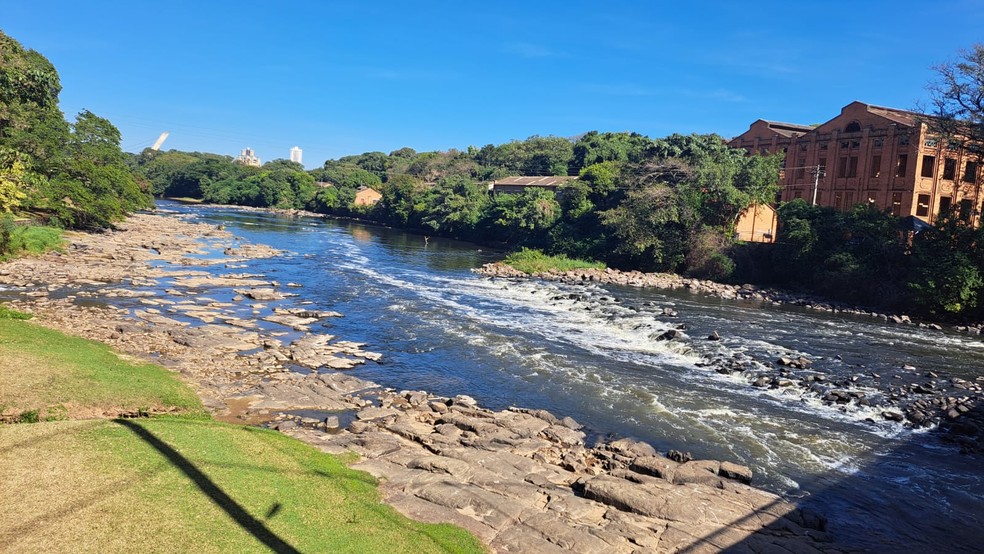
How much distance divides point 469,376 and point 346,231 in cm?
6439

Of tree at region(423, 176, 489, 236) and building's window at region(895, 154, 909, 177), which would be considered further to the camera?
tree at region(423, 176, 489, 236)

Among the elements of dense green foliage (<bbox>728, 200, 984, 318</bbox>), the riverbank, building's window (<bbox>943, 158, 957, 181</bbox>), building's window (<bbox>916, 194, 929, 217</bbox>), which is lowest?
the riverbank

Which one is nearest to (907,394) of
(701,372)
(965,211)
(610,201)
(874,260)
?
(701,372)

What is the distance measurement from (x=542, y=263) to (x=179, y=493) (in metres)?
43.1

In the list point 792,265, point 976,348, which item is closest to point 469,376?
point 976,348

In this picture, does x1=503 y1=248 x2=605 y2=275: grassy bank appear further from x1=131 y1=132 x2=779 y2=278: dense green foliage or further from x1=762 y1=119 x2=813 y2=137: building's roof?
x1=762 y1=119 x2=813 y2=137: building's roof

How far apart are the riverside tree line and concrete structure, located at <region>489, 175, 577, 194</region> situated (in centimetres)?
378

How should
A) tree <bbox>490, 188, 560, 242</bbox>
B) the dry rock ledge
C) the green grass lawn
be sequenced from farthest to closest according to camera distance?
tree <bbox>490, 188, 560, 242</bbox> → the green grass lawn → the dry rock ledge

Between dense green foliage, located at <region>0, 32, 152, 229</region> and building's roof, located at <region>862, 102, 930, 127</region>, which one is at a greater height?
building's roof, located at <region>862, 102, 930, 127</region>

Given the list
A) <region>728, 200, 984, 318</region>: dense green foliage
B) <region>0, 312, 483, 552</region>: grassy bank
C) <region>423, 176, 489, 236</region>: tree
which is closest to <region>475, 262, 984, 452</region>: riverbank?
<region>728, 200, 984, 318</region>: dense green foliage

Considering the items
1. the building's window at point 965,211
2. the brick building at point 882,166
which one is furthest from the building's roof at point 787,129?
the building's window at point 965,211

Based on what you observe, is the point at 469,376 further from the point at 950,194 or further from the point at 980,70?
the point at 950,194

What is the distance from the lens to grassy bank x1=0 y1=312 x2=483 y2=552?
6.46 metres

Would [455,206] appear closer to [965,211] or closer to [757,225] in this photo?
[757,225]
